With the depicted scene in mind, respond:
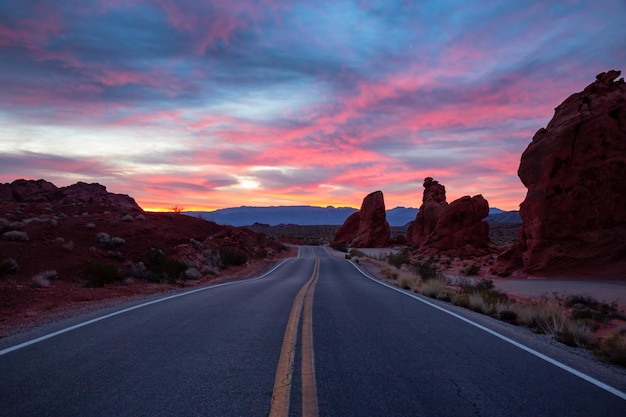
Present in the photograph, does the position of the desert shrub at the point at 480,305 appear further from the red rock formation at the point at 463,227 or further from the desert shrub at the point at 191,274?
the red rock formation at the point at 463,227

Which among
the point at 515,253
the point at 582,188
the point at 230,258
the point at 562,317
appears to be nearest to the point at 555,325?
the point at 562,317

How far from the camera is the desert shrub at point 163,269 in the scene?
1992cm

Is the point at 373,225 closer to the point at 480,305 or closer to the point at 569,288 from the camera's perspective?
the point at 569,288

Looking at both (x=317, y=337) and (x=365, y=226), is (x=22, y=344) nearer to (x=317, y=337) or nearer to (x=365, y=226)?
(x=317, y=337)

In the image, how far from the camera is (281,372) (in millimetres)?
5105

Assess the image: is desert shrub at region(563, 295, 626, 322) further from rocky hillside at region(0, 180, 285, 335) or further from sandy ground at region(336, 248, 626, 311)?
rocky hillside at region(0, 180, 285, 335)

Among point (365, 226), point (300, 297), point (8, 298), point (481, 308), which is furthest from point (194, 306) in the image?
point (365, 226)

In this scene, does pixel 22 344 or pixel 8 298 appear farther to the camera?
pixel 8 298

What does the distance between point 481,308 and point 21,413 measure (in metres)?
10.7

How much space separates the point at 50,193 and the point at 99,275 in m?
51.1

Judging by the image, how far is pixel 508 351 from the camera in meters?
6.57

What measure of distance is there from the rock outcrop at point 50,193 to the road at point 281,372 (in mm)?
50381

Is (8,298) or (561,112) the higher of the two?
(561,112)

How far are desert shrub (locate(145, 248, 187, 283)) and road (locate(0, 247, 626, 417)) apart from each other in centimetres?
1166
